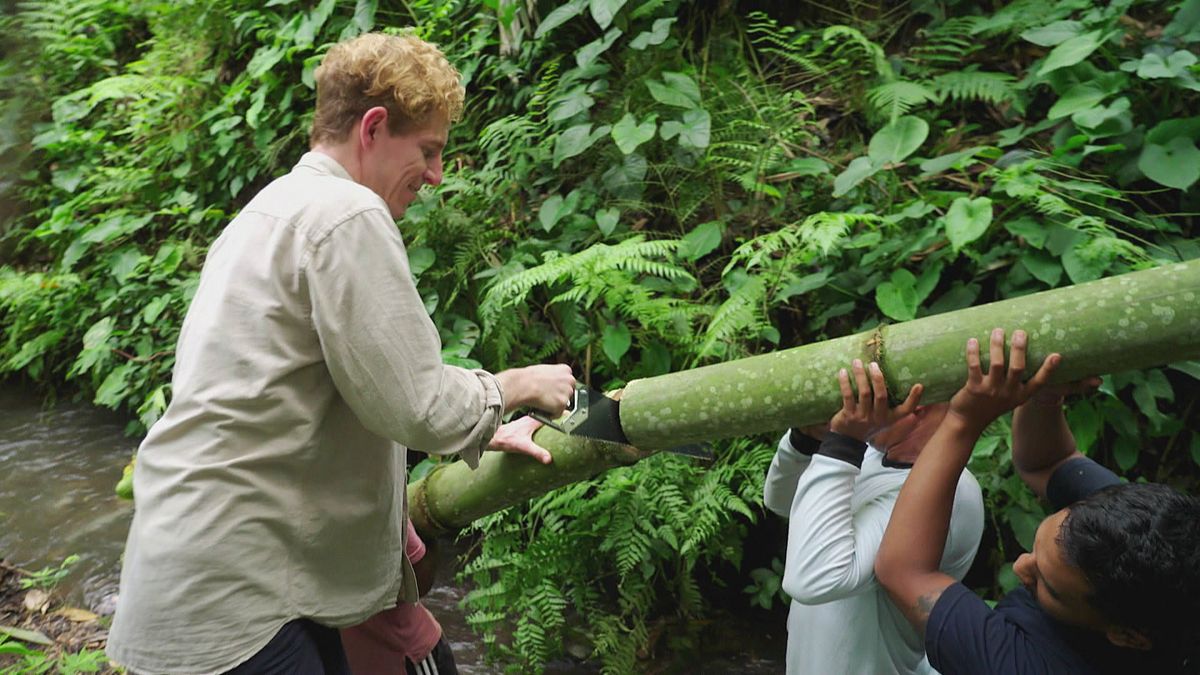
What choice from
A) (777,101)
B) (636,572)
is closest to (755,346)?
(636,572)

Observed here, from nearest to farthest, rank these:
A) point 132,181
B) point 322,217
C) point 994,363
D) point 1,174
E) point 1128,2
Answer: point 1,174, point 994,363, point 322,217, point 1128,2, point 132,181

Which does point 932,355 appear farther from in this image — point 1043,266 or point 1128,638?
point 1043,266

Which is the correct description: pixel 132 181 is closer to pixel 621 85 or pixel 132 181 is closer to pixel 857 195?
pixel 621 85

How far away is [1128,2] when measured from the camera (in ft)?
11.8

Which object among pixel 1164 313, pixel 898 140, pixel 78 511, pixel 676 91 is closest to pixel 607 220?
pixel 676 91

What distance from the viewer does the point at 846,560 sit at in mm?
1844

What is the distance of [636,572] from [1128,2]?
3.02 m

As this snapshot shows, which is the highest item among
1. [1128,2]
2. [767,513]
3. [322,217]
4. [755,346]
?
[322,217]

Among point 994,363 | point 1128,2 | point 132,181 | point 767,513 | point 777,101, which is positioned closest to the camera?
point 994,363

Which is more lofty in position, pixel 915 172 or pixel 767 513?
pixel 915 172

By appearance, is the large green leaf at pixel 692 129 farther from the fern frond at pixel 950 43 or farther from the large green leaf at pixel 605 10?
the fern frond at pixel 950 43

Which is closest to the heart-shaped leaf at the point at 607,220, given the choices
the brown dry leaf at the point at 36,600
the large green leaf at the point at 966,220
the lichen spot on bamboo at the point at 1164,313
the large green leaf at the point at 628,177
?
the large green leaf at the point at 628,177

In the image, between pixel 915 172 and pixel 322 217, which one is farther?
pixel 915 172

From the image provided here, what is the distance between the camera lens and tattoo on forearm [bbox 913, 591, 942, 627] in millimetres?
1739
